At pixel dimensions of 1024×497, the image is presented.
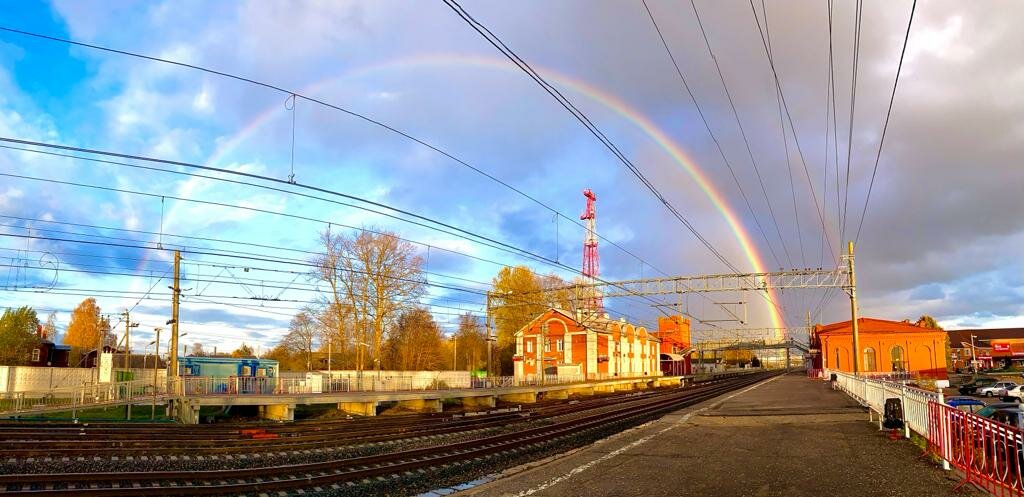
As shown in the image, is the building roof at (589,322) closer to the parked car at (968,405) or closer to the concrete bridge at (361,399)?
the concrete bridge at (361,399)

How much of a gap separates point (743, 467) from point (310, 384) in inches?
1115

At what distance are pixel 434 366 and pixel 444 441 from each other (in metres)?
56.4

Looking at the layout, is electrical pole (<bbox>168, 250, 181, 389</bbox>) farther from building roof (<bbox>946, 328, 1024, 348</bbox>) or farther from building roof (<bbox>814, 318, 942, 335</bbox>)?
building roof (<bbox>946, 328, 1024, 348</bbox>)

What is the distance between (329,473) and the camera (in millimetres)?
14203

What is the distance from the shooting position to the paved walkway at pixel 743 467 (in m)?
11.3

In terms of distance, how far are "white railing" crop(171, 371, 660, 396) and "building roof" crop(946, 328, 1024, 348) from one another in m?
146

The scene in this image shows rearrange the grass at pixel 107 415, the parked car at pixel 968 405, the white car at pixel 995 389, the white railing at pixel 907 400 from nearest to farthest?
the white railing at pixel 907 400
the parked car at pixel 968 405
the grass at pixel 107 415
the white car at pixel 995 389

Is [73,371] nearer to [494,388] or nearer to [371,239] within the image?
[371,239]

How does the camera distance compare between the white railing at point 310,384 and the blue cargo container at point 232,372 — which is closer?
the white railing at point 310,384

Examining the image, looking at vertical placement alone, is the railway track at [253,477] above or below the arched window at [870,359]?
above

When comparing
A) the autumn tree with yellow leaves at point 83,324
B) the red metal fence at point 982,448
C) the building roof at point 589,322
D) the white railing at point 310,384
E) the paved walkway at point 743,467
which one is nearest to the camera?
the red metal fence at point 982,448

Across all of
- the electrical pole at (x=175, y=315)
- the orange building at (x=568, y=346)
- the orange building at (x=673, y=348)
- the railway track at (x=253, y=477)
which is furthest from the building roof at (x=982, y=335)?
the railway track at (x=253, y=477)

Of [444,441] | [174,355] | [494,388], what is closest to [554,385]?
[494,388]

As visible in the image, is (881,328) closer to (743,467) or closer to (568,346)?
(568,346)
